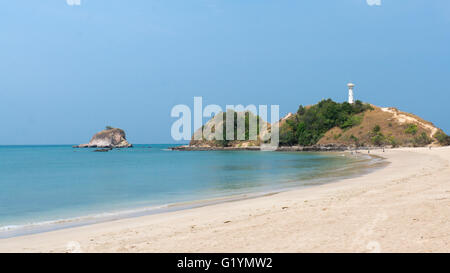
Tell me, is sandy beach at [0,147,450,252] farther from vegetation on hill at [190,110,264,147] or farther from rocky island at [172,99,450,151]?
vegetation on hill at [190,110,264,147]

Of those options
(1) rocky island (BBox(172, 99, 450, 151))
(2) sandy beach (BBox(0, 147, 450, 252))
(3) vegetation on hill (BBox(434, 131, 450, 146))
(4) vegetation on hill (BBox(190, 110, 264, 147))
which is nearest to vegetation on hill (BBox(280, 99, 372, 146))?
(1) rocky island (BBox(172, 99, 450, 151))

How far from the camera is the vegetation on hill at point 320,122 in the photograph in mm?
124625

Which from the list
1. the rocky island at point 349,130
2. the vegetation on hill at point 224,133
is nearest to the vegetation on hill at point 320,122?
the rocky island at point 349,130

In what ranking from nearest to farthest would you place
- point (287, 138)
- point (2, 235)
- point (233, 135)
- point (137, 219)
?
1. point (2, 235)
2. point (137, 219)
3. point (287, 138)
4. point (233, 135)

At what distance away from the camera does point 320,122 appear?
417 ft

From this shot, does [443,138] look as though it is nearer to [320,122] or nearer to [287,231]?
[320,122]

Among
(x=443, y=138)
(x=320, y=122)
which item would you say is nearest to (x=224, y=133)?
(x=320, y=122)

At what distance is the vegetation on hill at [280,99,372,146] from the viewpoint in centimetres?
12462
